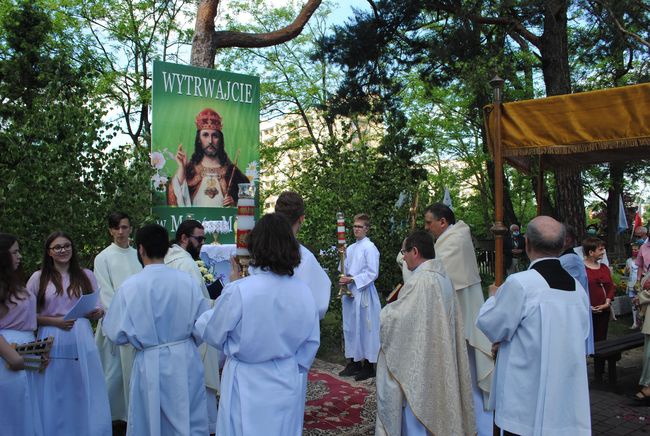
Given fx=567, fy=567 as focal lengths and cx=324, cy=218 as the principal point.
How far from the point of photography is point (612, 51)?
10289 mm

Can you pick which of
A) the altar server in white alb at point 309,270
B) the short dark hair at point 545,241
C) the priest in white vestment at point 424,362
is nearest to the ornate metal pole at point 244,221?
the altar server in white alb at point 309,270

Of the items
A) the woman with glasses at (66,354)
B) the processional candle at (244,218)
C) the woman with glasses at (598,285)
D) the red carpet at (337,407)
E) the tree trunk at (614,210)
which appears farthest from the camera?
the tree trunk at (614,210)

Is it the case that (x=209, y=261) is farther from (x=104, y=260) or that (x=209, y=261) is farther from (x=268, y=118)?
(x=268, y=118)

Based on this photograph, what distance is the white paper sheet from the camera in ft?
13.4

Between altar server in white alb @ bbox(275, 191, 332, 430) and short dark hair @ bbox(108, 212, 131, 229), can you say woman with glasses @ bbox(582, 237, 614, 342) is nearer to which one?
altar server in white alb @ bbox(275, 191, 332, 430)

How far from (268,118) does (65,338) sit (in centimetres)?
2276

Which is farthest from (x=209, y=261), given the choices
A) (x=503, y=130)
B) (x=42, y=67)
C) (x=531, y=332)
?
(x=42, y=67)

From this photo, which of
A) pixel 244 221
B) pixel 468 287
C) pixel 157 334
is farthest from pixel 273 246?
pixel 468 287

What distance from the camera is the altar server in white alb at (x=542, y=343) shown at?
10.6 ft

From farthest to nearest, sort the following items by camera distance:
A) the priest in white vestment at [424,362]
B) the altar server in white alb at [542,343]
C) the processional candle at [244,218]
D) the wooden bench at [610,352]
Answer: the wooden bench at [610,352]
the priest in white vestment at [424,362]
the altar server in white alb at [542,343]
the processional candle at [244,218]

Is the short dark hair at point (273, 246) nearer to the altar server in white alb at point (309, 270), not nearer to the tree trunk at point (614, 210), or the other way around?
the altar server in white alb at point (309, 270)

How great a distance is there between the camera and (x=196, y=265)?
16.0ft

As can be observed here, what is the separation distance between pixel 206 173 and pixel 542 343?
6839 millimetres

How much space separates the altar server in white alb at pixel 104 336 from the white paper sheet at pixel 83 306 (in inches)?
41.5
